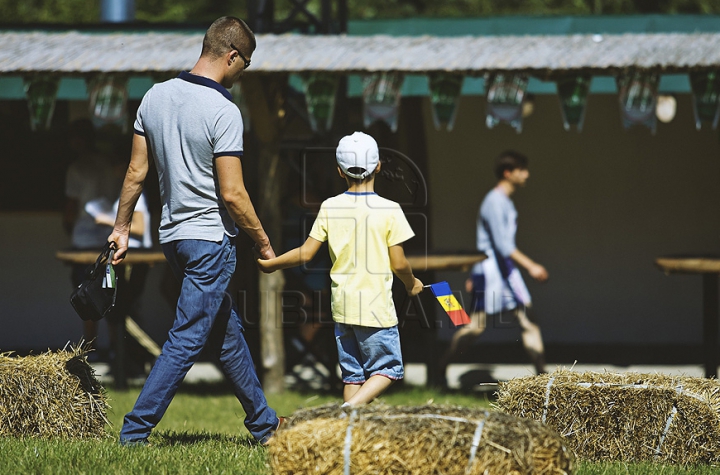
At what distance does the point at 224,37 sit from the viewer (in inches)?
174

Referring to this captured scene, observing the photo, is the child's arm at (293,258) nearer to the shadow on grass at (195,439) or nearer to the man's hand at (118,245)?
the man's hand at (118,245)

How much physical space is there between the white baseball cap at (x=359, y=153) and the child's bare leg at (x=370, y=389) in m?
1.00

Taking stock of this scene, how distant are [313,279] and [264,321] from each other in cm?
176

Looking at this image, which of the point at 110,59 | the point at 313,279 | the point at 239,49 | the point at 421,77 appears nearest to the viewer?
the point at 239,49

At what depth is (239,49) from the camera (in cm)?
445

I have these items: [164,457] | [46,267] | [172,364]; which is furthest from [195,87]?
[46,267]

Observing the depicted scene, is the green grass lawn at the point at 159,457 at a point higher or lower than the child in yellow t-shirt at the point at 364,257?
lower

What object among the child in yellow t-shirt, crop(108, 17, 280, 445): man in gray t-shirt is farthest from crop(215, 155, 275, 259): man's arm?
the child in yellow t-shirt

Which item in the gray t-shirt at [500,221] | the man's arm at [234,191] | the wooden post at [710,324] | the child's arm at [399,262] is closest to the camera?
the man's arm at [234,191]

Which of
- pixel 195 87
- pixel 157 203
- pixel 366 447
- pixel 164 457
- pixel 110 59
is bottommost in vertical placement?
pixel 164 457

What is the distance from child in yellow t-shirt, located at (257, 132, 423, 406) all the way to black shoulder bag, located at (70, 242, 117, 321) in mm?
738

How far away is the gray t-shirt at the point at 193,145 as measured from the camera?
4.32 meters

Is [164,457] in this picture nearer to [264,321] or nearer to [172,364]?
[172,364]

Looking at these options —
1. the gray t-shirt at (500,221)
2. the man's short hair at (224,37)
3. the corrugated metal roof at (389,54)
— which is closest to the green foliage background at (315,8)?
the corrugated metal roof at (389,54)
